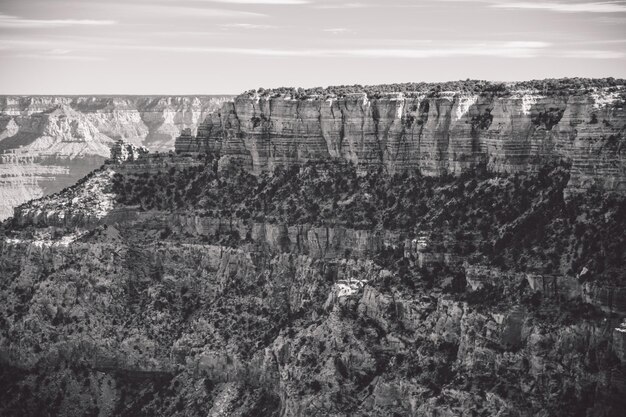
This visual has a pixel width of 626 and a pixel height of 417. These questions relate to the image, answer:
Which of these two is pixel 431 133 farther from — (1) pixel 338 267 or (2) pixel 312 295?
(2) pixel 312 295

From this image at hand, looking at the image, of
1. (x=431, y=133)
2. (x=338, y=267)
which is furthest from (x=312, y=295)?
(x=431, y=133)

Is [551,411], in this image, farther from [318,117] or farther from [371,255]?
[318,117]

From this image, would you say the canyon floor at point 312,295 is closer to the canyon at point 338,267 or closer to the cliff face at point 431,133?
the canyon at point 338,267

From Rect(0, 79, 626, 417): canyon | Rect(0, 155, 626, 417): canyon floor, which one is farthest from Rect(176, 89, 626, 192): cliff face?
Rect(0, 155, 626, 417): canyon floor

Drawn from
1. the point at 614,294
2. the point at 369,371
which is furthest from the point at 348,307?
the point at 614,294

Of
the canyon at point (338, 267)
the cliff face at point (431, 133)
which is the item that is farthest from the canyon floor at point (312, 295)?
the cliff face at point (431, 133)

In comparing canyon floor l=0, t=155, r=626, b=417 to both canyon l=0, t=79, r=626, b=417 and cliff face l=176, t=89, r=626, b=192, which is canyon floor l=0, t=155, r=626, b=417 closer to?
canyon l=0, t=79, r=626, b=417
